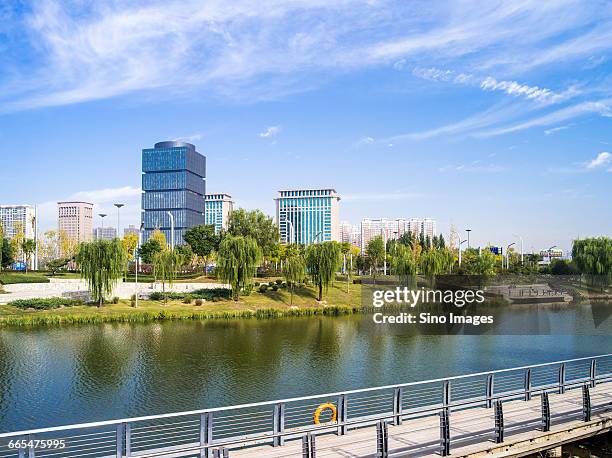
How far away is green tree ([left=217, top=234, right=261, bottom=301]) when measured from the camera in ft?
156

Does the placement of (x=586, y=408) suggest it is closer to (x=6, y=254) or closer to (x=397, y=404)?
(x=397, y=404)

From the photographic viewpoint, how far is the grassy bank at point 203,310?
37.7 m

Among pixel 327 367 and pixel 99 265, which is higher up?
pixel 99 265

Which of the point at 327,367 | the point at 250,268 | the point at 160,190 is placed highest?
the point at 160,190

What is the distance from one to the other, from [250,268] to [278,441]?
1471 inches

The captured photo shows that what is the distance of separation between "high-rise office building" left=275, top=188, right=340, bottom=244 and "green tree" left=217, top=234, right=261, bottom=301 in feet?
459

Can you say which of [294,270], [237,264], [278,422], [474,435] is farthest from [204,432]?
[294,270]

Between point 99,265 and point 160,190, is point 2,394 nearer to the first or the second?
point 99,265

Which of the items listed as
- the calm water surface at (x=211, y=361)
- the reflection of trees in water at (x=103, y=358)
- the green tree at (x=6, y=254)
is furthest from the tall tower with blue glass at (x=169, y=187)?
the reflection of trees in water at (x=103, y=358)

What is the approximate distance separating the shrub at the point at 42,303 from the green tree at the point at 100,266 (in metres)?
2.10

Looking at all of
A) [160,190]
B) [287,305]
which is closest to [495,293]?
[287,305]

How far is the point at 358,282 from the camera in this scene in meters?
66.2

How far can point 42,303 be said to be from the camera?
39.4 metres

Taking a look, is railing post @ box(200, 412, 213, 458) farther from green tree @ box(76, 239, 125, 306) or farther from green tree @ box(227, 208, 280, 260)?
green tree @ box(227, 208, 280, 260)
